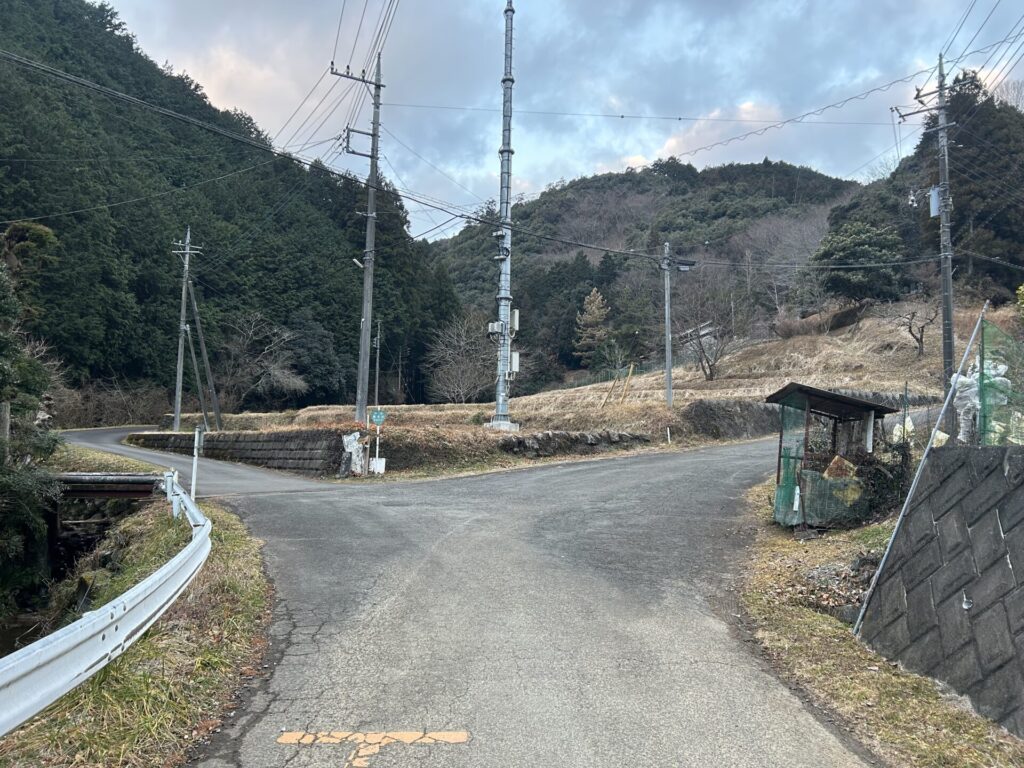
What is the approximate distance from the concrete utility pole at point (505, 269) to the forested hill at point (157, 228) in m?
22.4

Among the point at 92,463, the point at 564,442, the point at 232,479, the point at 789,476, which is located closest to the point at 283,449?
the point at 232,479

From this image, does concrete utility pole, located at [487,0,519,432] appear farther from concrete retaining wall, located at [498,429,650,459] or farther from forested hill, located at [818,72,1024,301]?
forested hill, located at [818,72,1024,301]

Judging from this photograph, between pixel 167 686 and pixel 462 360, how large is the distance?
46797 mm

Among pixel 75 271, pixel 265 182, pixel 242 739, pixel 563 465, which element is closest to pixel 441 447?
pixel 563 465

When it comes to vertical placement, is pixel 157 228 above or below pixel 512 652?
above

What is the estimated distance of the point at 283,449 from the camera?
65.6 feet

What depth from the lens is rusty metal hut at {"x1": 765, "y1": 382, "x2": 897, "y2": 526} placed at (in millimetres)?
8938

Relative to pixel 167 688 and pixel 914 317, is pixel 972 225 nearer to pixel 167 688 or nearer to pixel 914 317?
pixel 914 317

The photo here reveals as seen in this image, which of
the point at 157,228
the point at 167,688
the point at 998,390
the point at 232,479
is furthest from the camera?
the point at 157,228

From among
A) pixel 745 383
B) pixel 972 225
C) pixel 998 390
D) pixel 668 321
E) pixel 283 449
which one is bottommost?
pixel 283 449

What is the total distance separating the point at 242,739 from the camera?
3645mm

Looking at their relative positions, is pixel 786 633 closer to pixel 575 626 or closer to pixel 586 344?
pixel 575 626

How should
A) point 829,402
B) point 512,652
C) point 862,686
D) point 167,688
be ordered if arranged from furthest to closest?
point 829,402, point 512,652, point 862,686, point 167,688

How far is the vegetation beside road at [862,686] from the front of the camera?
12.1 ft
